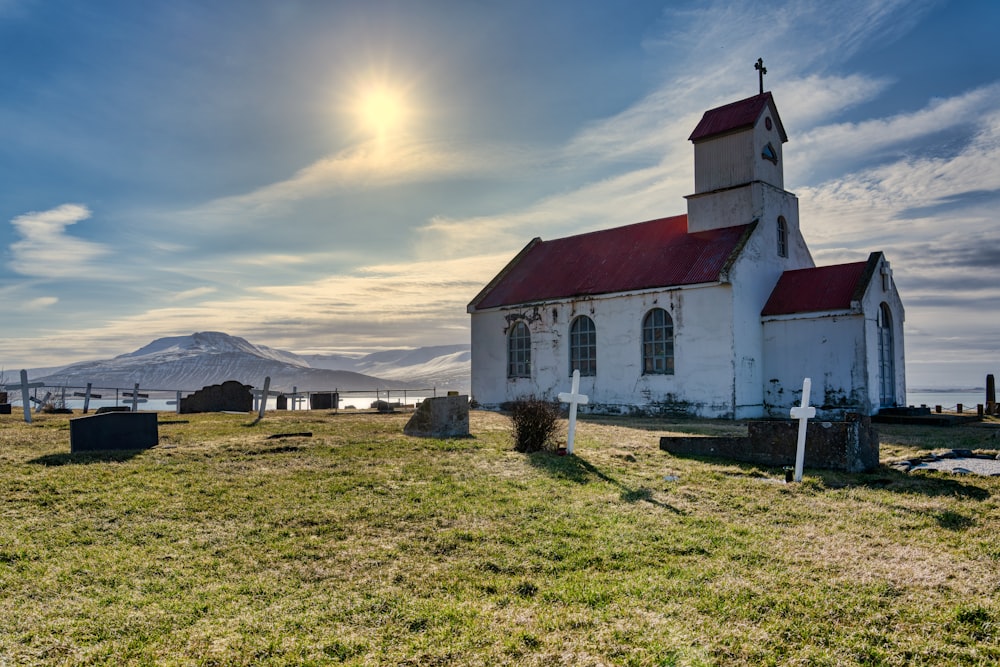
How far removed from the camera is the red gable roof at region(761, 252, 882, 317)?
21.9 m

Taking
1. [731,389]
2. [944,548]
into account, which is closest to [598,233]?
[731,389]

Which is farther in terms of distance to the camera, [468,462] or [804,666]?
[468,462]

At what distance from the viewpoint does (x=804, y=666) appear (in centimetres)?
395

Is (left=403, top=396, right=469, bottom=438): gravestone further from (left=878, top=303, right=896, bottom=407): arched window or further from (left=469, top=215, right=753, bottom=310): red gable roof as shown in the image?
(left=878, top=303, right=896, bottom=407): arched window

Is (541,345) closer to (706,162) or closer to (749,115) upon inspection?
(706,162)

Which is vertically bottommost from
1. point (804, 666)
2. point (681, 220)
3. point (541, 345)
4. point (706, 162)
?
point (804, 666)

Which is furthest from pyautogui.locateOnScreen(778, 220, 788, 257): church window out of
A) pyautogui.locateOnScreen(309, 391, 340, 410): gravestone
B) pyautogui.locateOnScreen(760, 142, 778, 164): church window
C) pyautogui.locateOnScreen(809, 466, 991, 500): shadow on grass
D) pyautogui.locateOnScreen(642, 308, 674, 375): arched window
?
pyautogui.locateOnScreen(309, 391, 340, 410): gravestone

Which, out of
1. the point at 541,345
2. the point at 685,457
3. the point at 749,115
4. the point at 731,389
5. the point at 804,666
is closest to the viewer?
the point at 804,666

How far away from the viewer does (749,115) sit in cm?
2519

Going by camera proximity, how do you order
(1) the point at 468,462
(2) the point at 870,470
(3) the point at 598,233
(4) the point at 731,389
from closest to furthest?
(2) the point at 870,470 < (1) the point at 468,462 < (4) the point at 731,389 < (3) the point at 598,233

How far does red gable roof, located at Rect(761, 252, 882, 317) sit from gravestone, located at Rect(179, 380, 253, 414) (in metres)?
20.5

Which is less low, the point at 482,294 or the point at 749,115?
the point at 749,115

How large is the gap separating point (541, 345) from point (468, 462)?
16.9 m

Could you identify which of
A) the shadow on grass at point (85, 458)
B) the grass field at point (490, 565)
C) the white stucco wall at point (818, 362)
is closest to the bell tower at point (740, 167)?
the white stucco wall at point (818, 362)
